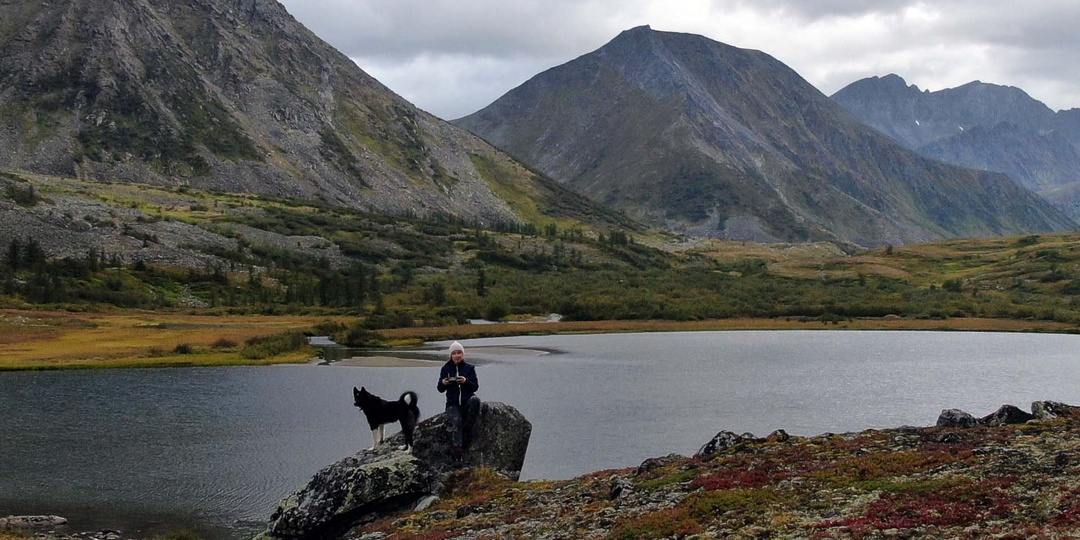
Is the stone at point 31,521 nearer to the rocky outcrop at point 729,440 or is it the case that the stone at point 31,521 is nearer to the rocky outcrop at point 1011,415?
the rocky outcrop at point 729,440

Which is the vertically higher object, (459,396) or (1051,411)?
(459,396)

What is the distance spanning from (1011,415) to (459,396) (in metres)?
18.7

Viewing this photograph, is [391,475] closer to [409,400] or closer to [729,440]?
[409,400]

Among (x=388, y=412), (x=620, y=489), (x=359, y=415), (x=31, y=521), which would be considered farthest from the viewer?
(x=359, y=415)

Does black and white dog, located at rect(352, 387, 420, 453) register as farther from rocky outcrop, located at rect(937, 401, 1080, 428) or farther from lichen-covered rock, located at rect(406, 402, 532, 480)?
rocky outcrop, located at rect(937, 401, 1080, 428)

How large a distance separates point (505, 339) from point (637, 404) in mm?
65681

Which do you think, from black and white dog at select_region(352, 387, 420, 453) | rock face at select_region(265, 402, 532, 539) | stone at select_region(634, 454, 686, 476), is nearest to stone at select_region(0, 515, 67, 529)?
rock face at select_region(265, 402, 532, 539)

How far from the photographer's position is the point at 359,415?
57562 millimetres

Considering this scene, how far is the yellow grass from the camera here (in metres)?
87.2

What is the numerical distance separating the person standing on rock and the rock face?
2.02 feet

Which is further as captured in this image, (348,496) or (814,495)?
(348,496)

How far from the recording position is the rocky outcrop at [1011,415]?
27.7m

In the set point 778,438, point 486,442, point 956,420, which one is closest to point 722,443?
point 778,438

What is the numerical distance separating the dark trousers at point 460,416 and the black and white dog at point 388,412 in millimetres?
1276
